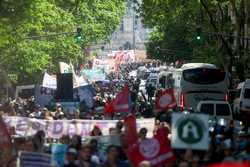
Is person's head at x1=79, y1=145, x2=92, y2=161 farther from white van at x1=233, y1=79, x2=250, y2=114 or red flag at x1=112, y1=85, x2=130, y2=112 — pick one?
white van at x1=233, y1=79, x2=250, y2=114

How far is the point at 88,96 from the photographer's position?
3900cm

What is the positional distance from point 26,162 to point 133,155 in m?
1.78

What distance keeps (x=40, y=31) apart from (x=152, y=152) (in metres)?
44.5

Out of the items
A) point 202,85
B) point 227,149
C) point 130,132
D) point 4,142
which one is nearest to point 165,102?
point 130,132

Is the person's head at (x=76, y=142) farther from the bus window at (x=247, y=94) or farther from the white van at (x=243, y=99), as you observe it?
the bus window at (x=247, y=94)

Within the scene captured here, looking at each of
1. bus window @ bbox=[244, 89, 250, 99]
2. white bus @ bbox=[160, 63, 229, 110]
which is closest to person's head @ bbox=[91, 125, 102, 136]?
bus window @ bbox=[244, 89, 250, 99]

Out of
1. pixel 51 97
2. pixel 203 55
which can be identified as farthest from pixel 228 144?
pixel 203 55

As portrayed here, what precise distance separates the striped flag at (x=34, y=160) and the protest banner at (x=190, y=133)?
2.21 meters

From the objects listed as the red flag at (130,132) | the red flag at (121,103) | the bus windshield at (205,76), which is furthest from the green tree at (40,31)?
the red flag at (130,132)

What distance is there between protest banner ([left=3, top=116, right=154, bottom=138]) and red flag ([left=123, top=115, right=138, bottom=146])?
7.78 ft

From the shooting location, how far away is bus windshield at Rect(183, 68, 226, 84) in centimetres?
4253

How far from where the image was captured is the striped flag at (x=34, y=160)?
15.0 metres

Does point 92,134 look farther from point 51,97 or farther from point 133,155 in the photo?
point 51,97

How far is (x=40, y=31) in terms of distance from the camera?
58.6m
